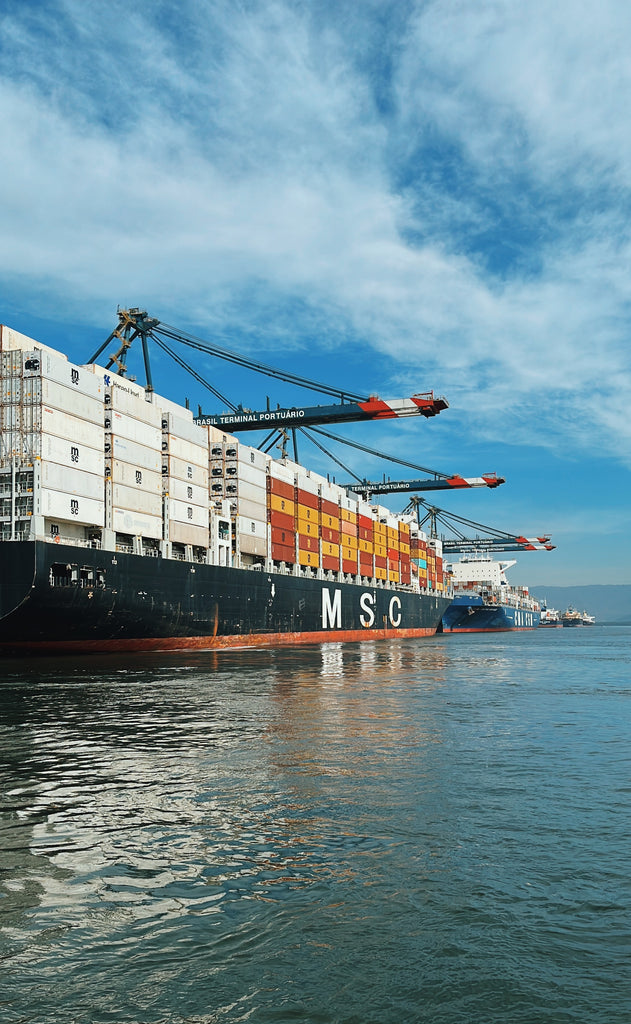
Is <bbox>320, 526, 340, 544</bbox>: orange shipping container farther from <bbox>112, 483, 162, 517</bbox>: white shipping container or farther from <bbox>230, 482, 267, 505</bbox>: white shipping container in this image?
<bbox>112, 483, 162, 517</bbox>: white shipping container

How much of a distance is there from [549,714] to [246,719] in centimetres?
773

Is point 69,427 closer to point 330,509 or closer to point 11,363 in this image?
point 11,363

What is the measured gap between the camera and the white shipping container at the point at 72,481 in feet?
122

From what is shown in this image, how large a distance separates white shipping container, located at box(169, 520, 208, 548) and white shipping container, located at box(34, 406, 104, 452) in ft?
28.3

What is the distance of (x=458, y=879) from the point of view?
704 cm

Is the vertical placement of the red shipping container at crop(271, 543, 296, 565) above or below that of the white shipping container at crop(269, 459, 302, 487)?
below

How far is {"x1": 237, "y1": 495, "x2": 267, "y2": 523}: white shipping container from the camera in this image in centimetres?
5725

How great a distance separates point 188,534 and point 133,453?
7.75m

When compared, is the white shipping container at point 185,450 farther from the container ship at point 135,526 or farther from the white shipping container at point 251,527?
the white shipping container at point 251,527

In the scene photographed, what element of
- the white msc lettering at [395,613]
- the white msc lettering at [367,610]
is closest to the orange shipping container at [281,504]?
the white msc lettering at [367,610]

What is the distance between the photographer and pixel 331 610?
72375 millimetres

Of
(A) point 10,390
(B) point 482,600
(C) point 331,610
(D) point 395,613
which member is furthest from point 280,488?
(B) point 482,600

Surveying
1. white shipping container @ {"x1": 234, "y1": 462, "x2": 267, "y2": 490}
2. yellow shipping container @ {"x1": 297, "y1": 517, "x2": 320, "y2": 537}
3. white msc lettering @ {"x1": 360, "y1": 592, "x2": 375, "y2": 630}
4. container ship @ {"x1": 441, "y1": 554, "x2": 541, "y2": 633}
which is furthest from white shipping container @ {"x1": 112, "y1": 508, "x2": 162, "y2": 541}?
container ship @ {"x1": 441, "y1": 554, "x2": 541, "y2": 633}

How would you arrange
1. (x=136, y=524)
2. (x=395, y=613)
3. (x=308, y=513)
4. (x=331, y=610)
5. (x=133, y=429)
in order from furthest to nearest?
(x=395, y=613)
(x=331, y=610)
(x=308, y=513)
(x=133, y=429)
(x=136, y=524)
